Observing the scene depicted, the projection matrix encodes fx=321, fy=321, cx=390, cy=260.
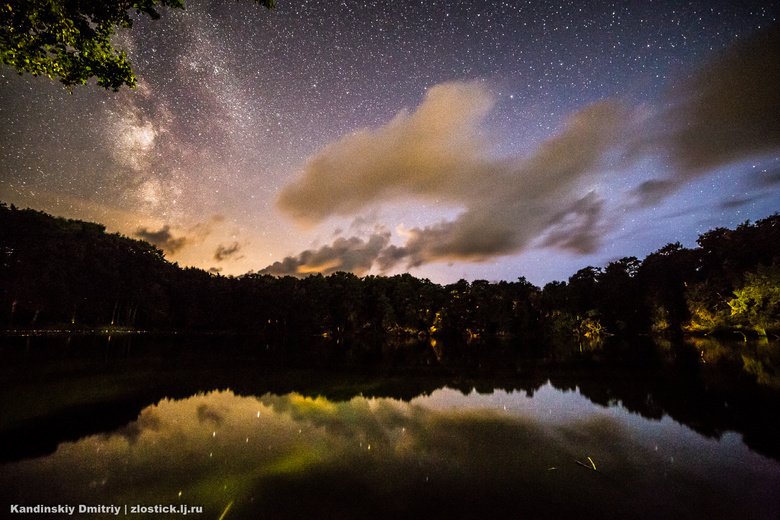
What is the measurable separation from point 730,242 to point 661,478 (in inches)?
2088

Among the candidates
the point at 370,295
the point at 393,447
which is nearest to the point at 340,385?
the point at 393,447

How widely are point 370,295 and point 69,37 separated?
70080 millimetres

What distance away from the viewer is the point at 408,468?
6734mm

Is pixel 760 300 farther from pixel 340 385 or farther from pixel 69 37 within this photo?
pixel 69 37

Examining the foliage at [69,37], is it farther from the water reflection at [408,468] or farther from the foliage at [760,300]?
the foliage at [760,300]

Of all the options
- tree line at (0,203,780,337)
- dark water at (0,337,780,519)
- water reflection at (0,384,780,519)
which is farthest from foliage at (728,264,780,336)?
water reflection at (0,384,780,519)

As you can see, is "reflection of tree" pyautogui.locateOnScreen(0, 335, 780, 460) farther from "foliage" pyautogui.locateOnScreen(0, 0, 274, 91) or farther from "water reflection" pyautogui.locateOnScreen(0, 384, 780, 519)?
"foliage" pyautogui.locateOnScreen(0, 0, 274, 91)

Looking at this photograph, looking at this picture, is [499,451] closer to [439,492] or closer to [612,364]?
[439,492]

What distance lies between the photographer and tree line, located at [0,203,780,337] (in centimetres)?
4069

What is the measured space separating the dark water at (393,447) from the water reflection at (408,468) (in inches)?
1.5

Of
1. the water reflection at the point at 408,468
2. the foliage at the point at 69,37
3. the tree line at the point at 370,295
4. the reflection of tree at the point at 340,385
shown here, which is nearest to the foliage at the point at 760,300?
the tree line at the point at 370,295

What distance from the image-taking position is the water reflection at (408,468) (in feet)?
17.4

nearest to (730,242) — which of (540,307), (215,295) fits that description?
(540,307)

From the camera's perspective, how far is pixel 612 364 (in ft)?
69.9
